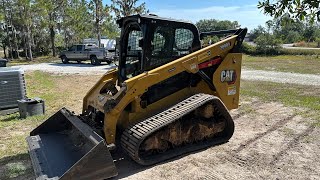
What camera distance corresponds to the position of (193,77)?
6.45m

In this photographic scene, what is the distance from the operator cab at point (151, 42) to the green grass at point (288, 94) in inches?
147

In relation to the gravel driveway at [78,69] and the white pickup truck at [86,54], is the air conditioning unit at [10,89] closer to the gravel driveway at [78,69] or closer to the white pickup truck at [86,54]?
the gravel driveway at [78,69]

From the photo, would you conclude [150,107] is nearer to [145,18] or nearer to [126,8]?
Answer: [145,18]

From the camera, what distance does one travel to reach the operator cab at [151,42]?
5.74 metres

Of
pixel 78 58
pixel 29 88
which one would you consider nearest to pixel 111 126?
pixel 29 88

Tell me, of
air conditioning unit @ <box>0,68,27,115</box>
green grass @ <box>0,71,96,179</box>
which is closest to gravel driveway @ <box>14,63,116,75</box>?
green grass @ <box>0,71,96,179</box>

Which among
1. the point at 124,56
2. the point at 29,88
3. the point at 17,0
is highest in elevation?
the point at 17,0

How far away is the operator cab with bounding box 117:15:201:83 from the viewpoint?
5.74 meters

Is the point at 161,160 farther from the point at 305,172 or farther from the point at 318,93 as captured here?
the point at 318,93

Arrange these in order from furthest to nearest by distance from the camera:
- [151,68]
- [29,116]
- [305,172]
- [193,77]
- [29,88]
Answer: [29,88] → [29,116] → [193,77] → [151,68] → [305,172]

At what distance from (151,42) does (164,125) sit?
1458mm

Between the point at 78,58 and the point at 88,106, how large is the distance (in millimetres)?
22160

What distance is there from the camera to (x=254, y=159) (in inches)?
223

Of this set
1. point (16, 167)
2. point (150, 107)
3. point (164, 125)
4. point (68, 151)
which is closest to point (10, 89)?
point (16, 167)
